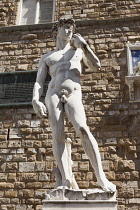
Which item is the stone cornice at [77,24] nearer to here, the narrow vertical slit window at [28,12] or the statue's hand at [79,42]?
the narrow vertical slit window at [28,12]

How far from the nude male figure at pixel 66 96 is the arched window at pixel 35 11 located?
12.5 feet

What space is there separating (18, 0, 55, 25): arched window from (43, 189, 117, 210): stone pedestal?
5629 mm

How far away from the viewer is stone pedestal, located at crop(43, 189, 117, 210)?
3.20 meters

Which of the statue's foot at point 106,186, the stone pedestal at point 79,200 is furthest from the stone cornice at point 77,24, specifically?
the stone pedestal at point 79,200

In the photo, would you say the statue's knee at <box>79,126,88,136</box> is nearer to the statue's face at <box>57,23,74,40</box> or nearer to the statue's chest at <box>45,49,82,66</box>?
the statue's chest at <box>45,49,82,66</box>

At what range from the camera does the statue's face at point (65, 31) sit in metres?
4.30

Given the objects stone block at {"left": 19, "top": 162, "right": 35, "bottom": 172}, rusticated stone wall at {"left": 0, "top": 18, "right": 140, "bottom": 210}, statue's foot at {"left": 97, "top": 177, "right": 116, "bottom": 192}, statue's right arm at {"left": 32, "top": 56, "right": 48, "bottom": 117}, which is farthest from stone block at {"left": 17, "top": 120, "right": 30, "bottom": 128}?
statue's foot at {"left": 97, "top": 177, "right": 116, "bottom": 192}

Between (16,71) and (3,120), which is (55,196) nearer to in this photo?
(3,120)

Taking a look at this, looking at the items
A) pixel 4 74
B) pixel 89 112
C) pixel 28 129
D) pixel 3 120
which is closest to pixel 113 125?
Result: pixel 89 112

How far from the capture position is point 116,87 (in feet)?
21.7

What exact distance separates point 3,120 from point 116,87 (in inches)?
104

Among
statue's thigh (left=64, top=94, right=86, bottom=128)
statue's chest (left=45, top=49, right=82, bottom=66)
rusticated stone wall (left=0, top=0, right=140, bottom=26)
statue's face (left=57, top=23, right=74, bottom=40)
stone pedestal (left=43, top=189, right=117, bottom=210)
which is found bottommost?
stone pedestal (left=43, top=189, right=117, bottom=210)

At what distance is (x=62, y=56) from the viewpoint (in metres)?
4.20

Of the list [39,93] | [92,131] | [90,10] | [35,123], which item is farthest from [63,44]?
[90,10]
